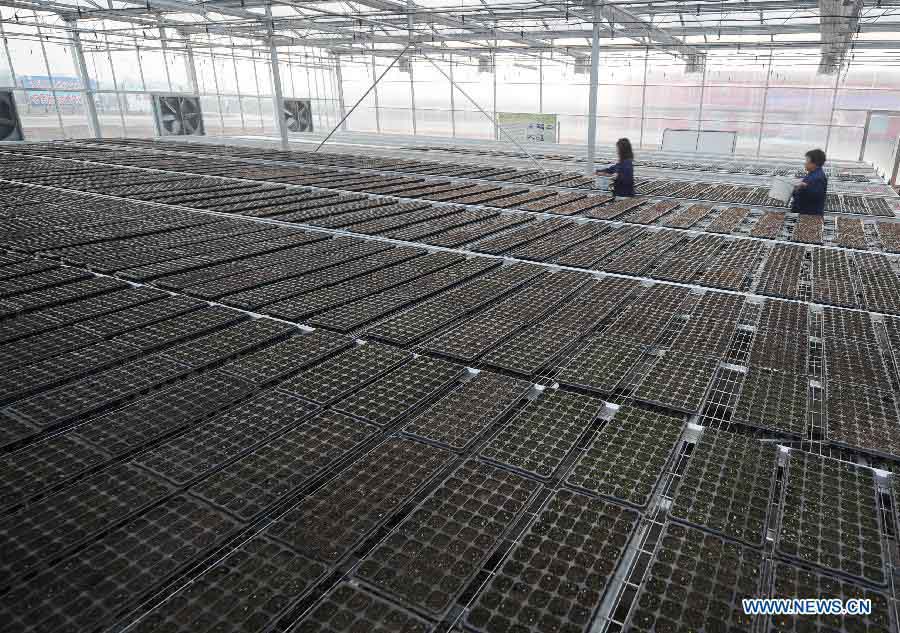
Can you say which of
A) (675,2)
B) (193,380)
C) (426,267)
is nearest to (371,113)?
(675,2)

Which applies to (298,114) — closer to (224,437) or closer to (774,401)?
(224,437)

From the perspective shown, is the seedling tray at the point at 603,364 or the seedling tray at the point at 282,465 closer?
the seedling tray at the point at 282,465

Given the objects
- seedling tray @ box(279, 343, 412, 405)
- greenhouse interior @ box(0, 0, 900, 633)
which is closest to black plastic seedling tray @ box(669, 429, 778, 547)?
greenhouse interior @ box(0, 0, 900, 633)

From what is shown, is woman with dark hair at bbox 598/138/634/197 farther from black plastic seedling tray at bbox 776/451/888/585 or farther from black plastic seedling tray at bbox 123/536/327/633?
black plastic seedling tray at bbox 123/536/327/633

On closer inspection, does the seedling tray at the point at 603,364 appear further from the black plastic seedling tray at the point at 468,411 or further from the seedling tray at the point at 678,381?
the black plastic seedling tray at the point at 468,411

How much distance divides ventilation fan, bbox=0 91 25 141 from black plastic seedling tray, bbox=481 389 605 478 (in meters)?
22.9

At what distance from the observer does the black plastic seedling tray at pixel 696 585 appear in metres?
1.89

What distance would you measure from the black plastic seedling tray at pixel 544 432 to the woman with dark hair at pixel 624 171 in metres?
7.16

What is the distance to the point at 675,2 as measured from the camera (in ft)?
41.4

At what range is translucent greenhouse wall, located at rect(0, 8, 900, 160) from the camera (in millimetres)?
21906

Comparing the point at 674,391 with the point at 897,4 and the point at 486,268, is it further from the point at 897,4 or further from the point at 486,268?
the point at 897,4

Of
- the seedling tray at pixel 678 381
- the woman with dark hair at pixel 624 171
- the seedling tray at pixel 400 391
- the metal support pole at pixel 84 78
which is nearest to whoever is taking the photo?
the seedling tray at pixel 400 391

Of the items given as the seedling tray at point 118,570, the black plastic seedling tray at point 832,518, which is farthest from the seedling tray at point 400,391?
the black plastic seedling tray at point 832,518

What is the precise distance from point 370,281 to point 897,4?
40.2 ft
